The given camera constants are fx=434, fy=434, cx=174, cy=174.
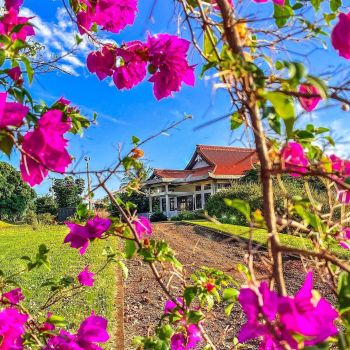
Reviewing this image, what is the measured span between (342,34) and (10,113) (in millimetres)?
426

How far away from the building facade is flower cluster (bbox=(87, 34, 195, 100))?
1630 centimetres

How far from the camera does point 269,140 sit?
63 cm

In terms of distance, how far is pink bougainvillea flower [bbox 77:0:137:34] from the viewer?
2.74 ft

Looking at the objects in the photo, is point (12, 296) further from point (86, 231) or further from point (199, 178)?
point (199, 178)

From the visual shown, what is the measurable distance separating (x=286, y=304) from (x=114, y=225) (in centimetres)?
58

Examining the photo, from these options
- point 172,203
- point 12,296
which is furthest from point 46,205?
point 12,296

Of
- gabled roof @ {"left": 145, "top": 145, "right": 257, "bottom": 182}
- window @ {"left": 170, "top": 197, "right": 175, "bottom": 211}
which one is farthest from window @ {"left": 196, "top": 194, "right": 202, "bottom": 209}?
window @ {"left": 170, "top": 197, "right": 175, "bottom": 211}

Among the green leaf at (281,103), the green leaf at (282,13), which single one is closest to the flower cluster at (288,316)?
the green leaf at (281,103)

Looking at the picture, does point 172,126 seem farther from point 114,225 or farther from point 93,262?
point 93,262


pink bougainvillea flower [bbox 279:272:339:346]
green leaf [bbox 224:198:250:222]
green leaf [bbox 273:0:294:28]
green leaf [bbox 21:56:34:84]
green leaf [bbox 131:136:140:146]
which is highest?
green leaf [bbox 273:0:294:28]

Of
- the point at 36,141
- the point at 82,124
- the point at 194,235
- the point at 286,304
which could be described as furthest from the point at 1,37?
the point at 194,235

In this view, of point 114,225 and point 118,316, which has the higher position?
point 114,225

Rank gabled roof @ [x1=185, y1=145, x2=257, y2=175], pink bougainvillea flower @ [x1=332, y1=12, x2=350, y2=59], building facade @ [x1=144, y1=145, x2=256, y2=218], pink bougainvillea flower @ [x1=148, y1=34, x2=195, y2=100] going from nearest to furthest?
pink bougainvillea flower @ [x1=332, y1=12, x2=350, y2=59] < pink bougainvillea flower @ [x1=148, y1=34, x2=195, y2=100] < building facade @ [x1=144, y1=145, x2=256, y2=218] < gabled roof @ [x1=185, y1=145, x2=257, y2=175]

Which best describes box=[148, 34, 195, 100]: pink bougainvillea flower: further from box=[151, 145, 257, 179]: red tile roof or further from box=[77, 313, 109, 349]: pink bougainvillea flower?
box=[151, 145, 257, 179]: red tile roof
